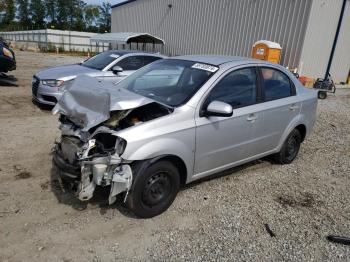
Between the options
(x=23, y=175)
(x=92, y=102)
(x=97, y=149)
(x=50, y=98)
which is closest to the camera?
(x=97, y=149)

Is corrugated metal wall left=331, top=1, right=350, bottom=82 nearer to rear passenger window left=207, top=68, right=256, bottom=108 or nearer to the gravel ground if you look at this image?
the gravel ground

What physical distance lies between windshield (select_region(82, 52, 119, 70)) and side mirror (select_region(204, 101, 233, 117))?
17.0ft

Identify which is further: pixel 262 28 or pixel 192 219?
pixel 262 28

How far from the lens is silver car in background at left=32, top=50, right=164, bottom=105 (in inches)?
291

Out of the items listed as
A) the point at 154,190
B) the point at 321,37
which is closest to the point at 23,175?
the point at 154,190

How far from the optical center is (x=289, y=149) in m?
5.33

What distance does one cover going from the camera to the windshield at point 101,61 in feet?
27.1

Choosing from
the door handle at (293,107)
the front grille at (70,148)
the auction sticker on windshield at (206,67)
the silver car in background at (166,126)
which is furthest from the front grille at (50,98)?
the door handle at (293,107)

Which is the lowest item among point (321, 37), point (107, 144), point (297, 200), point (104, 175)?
point (297, 200)

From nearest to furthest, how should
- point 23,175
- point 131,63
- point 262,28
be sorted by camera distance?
point 23,175 → point 131,63 → point 262,28

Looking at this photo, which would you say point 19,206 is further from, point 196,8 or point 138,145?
point 196,8

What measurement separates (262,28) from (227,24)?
2.28 meters

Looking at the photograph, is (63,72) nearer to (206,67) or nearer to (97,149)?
(206,67)

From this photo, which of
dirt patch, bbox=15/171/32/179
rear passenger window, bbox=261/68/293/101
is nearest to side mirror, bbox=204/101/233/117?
rear passenger window, bbox=261/68/293/101
